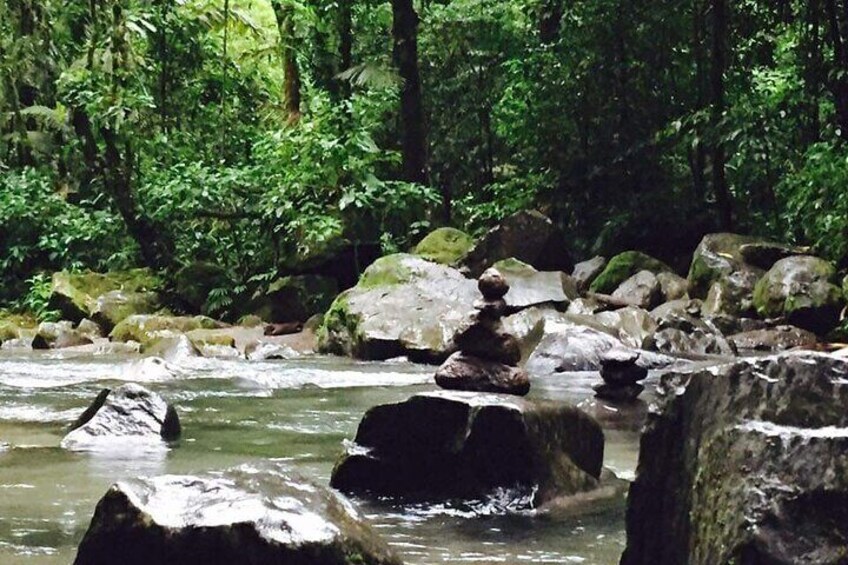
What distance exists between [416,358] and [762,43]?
7958mm

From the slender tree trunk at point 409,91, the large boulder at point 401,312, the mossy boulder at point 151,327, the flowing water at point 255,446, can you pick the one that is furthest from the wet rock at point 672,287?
the mossy boulder at point 151,327

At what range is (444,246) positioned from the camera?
584 inches

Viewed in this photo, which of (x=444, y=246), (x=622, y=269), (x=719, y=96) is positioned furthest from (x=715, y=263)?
(x=444, y=246)

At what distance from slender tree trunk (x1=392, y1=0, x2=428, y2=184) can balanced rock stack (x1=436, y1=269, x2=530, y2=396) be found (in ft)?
Answer: 35.2

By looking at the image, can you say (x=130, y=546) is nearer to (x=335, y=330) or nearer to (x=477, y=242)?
(x=335, y=330)

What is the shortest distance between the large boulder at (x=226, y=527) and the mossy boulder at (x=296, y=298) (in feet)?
38.0

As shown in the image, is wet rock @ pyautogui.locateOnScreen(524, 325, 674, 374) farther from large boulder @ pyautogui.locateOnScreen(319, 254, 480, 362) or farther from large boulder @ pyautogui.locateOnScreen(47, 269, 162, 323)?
large boulder @ pyautogui.locateOnScreen(47, 269, 162, 323)

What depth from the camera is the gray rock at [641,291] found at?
42.6 feet

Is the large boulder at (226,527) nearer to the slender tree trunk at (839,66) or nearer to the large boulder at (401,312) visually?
the large boulder at (401,312)

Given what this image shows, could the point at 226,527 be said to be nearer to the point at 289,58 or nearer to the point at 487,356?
A: the point at 487,356

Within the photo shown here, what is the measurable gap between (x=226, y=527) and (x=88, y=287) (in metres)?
14.2

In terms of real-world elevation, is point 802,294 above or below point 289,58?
below

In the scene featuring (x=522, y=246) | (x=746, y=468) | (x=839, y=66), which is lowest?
(x=746, y=468)

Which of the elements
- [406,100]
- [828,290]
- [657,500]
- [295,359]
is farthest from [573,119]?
[657,500]
